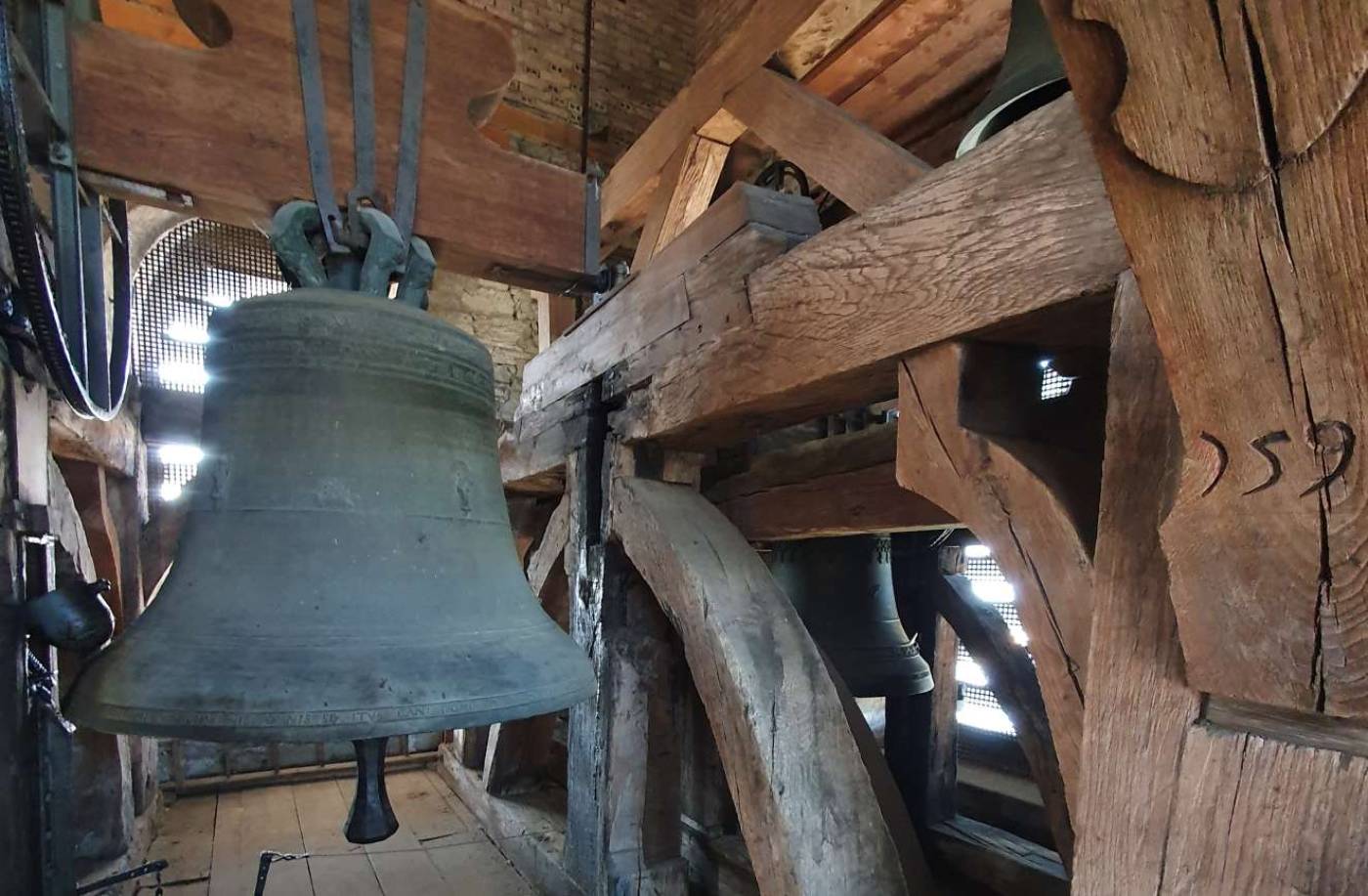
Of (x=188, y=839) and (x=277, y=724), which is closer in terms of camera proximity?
(x=277, y=724)

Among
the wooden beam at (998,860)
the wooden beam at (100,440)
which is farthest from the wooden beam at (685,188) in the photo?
the wooden beam at (998,860)

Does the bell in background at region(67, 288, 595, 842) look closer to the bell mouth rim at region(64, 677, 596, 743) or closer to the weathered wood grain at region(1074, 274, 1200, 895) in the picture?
the bell mouth rim at region(64, 677, 596, 743)

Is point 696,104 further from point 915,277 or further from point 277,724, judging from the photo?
point 277,724

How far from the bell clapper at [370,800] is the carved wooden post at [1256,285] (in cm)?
115

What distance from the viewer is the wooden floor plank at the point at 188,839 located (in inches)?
131

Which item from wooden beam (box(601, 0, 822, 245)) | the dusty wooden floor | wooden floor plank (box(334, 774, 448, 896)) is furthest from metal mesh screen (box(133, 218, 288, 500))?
wooden beam (box(601, 0, 822, 245))

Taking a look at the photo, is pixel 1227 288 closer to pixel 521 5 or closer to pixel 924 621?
pixel 924 621

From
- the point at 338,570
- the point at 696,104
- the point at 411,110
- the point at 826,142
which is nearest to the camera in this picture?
the point at 338,570

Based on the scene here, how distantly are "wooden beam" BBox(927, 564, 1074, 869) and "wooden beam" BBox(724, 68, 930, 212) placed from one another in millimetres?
1586

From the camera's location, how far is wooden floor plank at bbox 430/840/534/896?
3.16 m

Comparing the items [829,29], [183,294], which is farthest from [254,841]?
[829,29]

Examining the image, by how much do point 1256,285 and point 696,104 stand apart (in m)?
2.15

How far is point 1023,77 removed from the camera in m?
1.33

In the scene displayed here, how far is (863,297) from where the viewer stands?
1.35 metres
